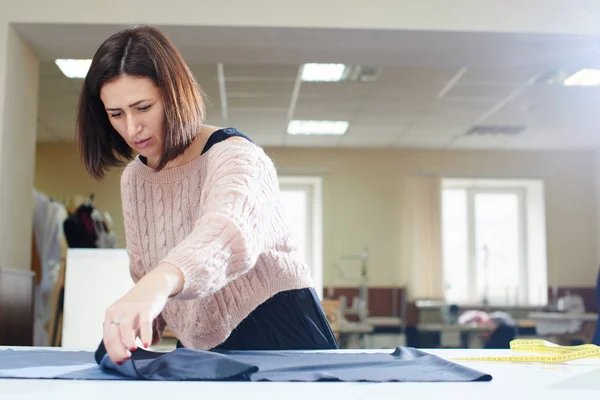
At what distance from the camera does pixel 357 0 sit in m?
4.13

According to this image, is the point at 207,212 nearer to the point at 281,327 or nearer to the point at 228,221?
the point at 228,221

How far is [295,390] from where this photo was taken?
2.43ft

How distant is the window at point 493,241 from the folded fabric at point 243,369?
8264 mm

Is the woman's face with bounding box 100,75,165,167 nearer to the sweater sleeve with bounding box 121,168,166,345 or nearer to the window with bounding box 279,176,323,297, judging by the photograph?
the sweater sleeve with bounding box 121,168,166,345

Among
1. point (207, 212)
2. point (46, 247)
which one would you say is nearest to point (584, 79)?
point (46, 247)

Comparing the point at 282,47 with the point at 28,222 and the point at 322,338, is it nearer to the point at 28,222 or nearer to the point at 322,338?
the point at 28,222

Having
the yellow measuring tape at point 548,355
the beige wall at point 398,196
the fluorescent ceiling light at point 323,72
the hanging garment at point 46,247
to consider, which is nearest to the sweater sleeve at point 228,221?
the yellow measuring tape at point 548,355

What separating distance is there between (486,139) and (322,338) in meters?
7.56

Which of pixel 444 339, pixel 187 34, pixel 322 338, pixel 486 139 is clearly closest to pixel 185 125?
pixel 322 338

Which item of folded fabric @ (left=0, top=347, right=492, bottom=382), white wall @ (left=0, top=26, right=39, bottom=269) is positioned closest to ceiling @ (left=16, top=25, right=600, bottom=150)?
white wall @ (left=0, top=26, right=39, bottom=269)

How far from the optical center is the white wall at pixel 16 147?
3969mm

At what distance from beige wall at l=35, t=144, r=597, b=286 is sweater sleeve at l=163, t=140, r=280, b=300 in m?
7.82

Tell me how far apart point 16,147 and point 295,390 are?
383cm

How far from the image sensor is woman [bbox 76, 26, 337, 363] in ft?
3.49
